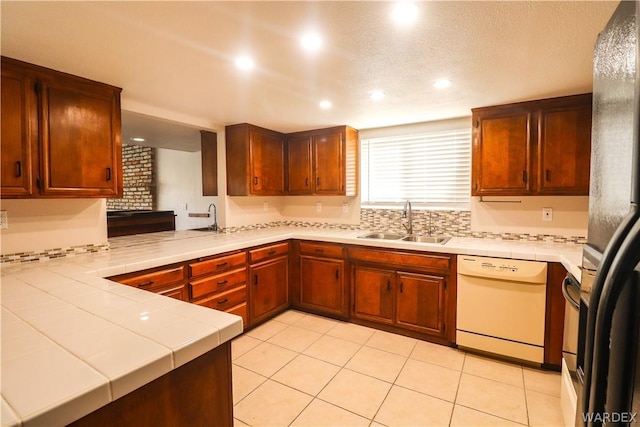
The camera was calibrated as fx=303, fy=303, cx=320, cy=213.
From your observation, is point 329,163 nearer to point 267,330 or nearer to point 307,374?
point 267,330

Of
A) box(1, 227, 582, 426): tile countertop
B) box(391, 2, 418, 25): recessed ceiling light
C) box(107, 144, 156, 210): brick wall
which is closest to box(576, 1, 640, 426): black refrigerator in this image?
box(391, 2, 418, 25): recessed ceiling light

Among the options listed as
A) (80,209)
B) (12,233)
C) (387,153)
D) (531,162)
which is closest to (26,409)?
(12,233)

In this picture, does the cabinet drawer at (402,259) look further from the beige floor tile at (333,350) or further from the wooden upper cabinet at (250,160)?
the wooden upper cabinet at (250,160)

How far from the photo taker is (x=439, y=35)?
1571mm

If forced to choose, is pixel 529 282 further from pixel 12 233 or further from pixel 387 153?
pixel 12 233

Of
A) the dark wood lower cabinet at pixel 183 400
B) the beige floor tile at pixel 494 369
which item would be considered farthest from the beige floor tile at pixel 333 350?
the dark wood lower cabinet at pixel 183 400

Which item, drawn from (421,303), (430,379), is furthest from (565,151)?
(430,379)

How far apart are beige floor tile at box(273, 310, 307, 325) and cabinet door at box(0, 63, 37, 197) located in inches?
92.1

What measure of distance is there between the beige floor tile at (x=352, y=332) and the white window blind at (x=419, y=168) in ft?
4.82

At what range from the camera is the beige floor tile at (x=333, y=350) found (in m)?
2.48

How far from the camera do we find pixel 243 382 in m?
2.17

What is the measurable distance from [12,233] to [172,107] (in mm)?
1520

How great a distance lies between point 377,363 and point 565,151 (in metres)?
2.30

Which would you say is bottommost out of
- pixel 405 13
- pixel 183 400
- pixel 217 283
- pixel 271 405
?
pixel 271 405
